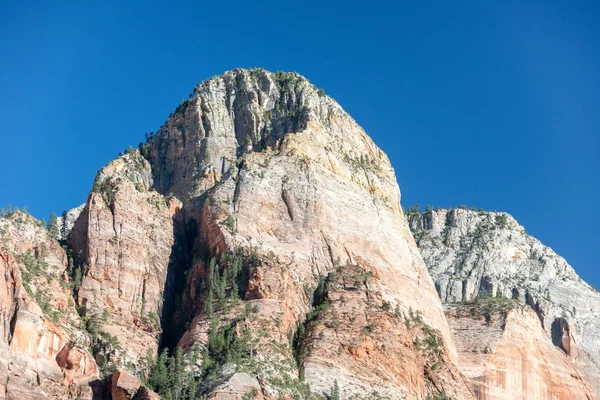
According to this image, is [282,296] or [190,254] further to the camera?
[190,254]

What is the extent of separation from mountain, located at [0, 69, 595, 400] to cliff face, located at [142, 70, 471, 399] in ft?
0.80

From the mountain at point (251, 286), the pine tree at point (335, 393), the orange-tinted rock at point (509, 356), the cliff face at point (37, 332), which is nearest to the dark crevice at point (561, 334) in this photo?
the mountain at point (251, 286)

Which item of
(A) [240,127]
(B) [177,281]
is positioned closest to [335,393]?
(B) [177,281]

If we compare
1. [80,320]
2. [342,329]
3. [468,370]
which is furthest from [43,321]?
[468,370]

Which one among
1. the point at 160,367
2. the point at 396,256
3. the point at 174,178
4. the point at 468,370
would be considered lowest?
the point at 160,367

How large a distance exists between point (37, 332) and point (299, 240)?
39.7m

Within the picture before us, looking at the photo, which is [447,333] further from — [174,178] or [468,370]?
[174,178]

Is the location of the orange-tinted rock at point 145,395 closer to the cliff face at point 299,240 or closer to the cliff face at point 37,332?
the cliff face at point 37,332

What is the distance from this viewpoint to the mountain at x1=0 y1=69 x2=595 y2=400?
132m

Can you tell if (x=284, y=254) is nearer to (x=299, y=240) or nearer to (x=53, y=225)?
(x=299, y=240)

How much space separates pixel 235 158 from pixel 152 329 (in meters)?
41.3

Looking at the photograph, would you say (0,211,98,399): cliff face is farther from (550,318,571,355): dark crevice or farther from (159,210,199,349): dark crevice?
(550,318,571,355): dark crevice

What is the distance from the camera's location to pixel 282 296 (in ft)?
479

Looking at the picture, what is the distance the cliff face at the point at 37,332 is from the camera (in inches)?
4825
